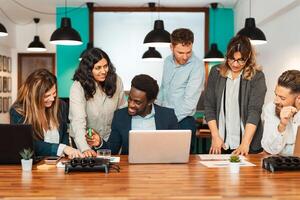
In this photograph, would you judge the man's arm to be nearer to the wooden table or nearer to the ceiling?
the wooden table

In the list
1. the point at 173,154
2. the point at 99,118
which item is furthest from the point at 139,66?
the point at 173,154

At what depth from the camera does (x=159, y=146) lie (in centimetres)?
242

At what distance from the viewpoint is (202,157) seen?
274 centimetres

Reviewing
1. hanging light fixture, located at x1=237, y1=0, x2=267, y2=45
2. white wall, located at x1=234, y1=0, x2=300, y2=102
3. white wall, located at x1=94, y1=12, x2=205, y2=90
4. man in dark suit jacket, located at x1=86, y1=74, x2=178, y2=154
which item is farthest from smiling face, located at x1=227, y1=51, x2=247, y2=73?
white wall, located at x1=94, y1=12, x2=205, y2=90

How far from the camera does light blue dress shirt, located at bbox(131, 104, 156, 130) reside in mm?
2867

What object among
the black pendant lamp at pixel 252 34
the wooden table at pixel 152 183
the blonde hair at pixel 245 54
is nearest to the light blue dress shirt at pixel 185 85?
the blonde hair at pixel 245 54

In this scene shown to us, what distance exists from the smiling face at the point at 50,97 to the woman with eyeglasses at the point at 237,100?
1.14 meters

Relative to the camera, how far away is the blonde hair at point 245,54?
116 inches

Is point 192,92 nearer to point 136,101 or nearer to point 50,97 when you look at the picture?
point 136,101

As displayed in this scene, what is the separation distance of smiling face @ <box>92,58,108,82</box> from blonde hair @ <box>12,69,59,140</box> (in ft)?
0.98

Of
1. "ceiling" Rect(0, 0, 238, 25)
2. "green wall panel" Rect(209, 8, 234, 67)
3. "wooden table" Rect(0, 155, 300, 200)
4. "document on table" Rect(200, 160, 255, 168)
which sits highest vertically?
"ceiling" Rect(0, 0, 238, 25)

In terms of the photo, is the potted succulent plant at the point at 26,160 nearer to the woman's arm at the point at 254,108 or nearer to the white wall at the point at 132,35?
the woman's arm at the point at 254,108

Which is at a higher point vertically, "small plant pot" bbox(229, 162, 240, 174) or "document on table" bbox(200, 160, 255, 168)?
"small plant pot" bbox(229, 162, 240, 174)

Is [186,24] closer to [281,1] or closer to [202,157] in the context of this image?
[281,1]
